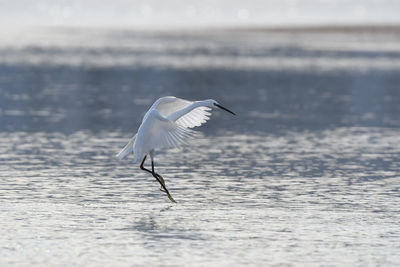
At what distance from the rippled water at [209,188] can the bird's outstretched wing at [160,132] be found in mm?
893

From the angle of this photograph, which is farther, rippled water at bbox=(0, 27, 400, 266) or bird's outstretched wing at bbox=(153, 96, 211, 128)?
bird's outstretched wing at bbox=(153, 96, 211, 128)

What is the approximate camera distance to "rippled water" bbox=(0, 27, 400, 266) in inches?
439

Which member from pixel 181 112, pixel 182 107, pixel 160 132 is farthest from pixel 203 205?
pixel 182 107

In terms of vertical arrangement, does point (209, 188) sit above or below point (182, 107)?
below

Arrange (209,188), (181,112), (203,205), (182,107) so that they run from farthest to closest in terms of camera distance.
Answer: (209,188) → (182,107) → (181,112) → (203,205)

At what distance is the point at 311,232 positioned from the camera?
12156 millimetres

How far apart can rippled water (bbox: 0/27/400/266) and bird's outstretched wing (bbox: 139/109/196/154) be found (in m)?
0.89

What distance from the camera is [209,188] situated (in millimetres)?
15359

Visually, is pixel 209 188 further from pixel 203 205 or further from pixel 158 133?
pixel 158 133

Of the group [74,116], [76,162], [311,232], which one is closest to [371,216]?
[311,232]

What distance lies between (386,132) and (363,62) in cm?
4582

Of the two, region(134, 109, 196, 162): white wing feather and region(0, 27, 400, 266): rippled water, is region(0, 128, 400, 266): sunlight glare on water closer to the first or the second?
region(0, 27, 400, 266): rippled water

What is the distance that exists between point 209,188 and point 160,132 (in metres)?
1.80

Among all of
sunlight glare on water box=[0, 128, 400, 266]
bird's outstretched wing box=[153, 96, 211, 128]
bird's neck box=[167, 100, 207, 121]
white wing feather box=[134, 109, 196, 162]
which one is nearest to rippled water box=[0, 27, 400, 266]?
sunlight glare on water box=[0, 128, 400, 266]
